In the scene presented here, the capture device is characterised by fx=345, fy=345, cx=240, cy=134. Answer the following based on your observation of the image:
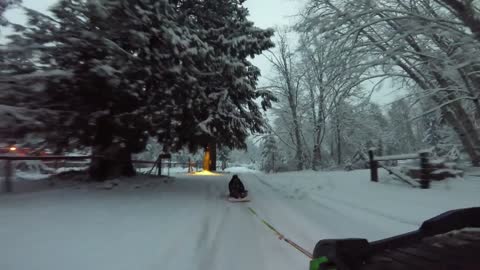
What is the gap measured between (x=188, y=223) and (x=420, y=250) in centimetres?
519

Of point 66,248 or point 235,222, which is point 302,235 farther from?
point 66,248

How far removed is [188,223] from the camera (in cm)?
688

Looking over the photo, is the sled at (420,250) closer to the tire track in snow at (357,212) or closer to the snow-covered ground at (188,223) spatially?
the snow-covered ground at (188,223)

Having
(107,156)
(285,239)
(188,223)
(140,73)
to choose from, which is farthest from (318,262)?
(107,156)

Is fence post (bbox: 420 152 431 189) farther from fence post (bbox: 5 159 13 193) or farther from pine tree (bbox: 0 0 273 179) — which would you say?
fence post (bbox: 5 159 13 193)

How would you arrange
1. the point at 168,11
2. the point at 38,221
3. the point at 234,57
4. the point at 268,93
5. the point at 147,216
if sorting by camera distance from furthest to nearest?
the point at 268,93, the point at 234,57, the point at 168,11, the point at 147,216, the point at 38,221

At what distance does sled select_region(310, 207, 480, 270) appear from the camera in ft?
6.55

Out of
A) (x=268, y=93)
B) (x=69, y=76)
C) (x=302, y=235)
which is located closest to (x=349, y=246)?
(x=302, y=235)

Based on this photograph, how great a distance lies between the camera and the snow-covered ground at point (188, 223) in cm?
462

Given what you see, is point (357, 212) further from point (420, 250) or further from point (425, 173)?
point (420, 250)

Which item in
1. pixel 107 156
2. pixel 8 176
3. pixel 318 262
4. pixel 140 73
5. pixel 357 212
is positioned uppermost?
pixel 140 73

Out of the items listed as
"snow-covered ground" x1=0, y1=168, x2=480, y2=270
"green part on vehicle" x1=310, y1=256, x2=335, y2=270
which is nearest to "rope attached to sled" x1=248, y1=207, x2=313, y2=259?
"snow-covered ground" x1=0, y1=168, x2=480, y2=270

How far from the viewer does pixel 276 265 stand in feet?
15.1

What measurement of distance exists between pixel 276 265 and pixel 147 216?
357 centimetres
